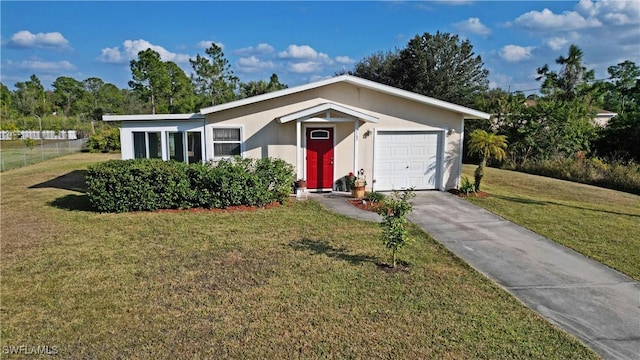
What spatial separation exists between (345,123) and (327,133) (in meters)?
0.70

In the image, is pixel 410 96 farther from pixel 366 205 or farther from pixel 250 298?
pixel 250 298

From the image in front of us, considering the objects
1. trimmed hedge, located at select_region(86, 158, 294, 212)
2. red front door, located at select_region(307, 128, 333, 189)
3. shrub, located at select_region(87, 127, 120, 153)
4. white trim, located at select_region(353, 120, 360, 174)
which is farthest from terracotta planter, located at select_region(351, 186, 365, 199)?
shrub, located at select_region(87, 127, 120, 153)

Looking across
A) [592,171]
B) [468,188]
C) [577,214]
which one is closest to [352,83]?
[468,188]

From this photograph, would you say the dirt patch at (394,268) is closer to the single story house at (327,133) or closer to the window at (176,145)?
the single story house at (327,133)

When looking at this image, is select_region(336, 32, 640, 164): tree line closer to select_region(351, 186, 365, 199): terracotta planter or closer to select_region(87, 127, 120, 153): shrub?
select_region(351, 186, 365, 199): terracotta planter

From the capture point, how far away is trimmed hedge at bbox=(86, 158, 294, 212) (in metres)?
10.1

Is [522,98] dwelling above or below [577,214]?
above

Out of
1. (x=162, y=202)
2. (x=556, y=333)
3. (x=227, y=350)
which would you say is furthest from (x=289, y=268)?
(x=162, y=202)

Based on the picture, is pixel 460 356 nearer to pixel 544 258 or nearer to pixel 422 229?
pixel 544 258

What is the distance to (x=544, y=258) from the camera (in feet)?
24.1

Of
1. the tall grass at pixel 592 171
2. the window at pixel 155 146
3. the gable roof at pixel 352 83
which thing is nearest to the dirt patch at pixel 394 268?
the gable roof at pixel 352 83

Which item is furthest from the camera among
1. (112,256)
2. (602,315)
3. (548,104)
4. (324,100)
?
(548,104)

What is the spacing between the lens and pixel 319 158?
42.5 ft

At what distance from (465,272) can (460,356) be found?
8.54 feet
